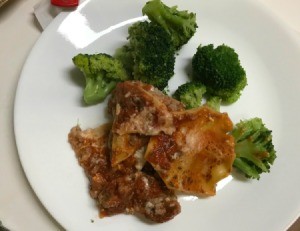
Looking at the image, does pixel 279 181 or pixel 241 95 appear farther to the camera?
pixel 241 95

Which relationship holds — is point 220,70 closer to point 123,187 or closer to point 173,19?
point 173,19

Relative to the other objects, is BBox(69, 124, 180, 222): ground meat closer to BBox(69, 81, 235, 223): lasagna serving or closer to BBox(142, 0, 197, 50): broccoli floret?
BBox(69, 81, 235, 223): lasagna serving

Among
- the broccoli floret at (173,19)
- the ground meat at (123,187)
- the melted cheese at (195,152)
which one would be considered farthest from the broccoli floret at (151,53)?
the ground meat at (123,187)

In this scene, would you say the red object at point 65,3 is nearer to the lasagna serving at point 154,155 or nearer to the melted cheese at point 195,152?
the lasagna serving at point 154,155

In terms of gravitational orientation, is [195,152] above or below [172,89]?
below

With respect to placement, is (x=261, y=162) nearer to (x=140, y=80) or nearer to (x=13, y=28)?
(x=140, y=80)

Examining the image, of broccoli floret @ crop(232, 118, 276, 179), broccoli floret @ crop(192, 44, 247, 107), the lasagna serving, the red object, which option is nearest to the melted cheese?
the lasagna serving

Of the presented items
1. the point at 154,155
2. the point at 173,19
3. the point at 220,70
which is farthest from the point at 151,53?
the point at 154,155

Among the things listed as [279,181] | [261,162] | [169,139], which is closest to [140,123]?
[169,139]
